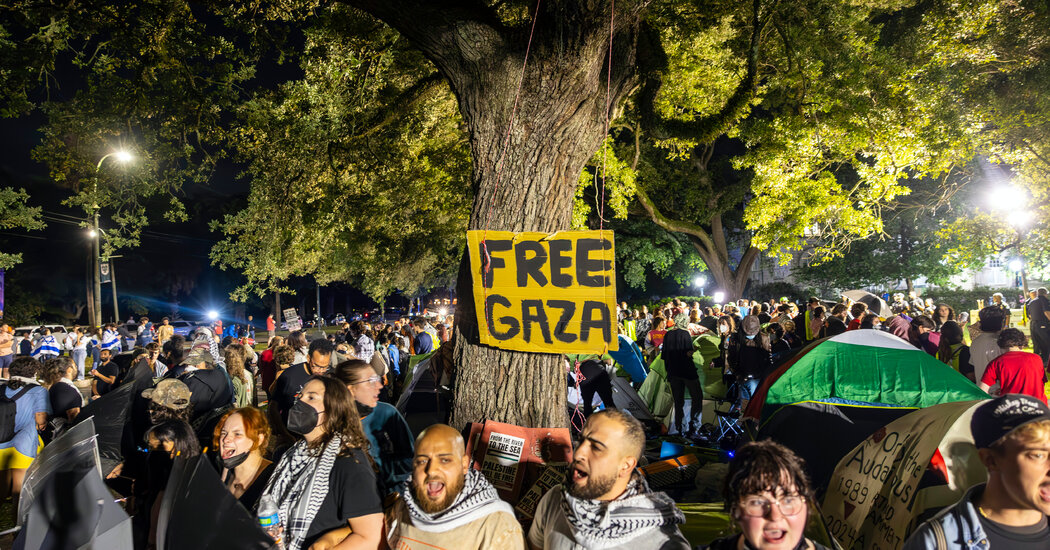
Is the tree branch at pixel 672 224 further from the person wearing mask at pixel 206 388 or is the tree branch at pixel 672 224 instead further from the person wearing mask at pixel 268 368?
the person wearing mask at pixel 206 388

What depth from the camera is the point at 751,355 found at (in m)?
8.48

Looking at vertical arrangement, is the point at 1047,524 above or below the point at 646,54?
below

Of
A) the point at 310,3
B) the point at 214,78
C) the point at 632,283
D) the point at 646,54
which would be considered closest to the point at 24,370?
the point at 214,78

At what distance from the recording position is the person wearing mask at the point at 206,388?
5.60m

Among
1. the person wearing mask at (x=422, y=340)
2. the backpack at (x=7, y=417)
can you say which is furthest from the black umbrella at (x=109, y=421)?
the person wearing mask at (x=422, y=340)

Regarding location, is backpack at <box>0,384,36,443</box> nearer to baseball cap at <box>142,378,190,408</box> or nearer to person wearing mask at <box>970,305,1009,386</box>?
baseball cap at <box>142,378,190,408</box>

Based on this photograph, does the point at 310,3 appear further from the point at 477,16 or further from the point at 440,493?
the point at 440,493

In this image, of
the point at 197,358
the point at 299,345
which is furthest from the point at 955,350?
the point at 197,358

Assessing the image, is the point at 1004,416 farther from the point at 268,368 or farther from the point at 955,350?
the point at 268,368

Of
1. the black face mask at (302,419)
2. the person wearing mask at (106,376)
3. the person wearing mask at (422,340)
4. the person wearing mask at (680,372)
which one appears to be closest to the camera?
the black face mask at (302,419)

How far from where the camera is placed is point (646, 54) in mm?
5773

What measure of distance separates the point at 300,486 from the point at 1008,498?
10.4 ft

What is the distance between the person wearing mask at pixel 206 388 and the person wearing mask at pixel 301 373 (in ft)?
1.84

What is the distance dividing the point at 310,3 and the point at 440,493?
6741 millimetres
